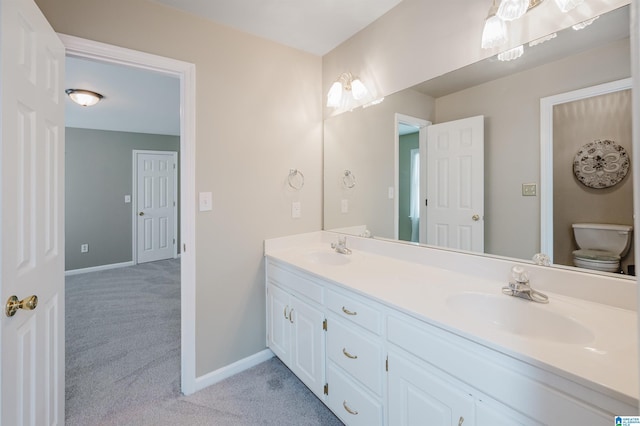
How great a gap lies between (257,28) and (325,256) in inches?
65.5

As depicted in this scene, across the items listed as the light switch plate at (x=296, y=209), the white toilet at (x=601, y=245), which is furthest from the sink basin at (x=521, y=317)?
the light switch plate at (x=296, y=209)

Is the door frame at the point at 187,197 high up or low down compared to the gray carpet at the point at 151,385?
up

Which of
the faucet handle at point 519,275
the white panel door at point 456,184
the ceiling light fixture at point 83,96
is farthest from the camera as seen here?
the ceiling light fixture at point 83,96

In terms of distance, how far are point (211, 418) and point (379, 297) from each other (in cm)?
124

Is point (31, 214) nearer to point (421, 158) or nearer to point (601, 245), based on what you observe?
point (421, 158)

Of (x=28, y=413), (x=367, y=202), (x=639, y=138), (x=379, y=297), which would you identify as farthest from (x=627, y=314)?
(x=28, y=413)

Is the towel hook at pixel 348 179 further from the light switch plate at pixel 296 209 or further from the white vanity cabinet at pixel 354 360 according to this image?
the white vanity cabinet at pixel 354 360

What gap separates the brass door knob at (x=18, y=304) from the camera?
906mm

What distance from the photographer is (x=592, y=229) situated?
113cm

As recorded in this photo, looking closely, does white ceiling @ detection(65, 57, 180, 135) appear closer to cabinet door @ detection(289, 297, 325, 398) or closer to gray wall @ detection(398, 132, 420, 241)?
gray wall @ detection(398, 132, 420, 241)

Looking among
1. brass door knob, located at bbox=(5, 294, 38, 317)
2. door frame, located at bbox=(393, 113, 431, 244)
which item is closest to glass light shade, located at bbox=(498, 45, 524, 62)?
door frame, located at bbox=(393, 113, 431, 244)

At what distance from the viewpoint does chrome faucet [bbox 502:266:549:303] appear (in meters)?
1.11

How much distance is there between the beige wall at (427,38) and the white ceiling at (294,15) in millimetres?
108

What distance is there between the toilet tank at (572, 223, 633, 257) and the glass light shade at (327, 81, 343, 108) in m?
1.65
